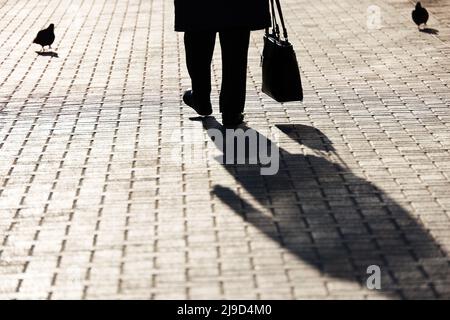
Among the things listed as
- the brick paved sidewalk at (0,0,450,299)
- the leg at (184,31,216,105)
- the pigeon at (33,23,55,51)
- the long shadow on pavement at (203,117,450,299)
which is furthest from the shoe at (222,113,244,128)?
the pigeon at (33,23,55,51)

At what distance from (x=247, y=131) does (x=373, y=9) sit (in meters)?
6.13

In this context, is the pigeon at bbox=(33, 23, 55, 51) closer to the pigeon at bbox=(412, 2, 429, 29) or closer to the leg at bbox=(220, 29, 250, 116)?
the leg at bbox=(220, 29, 250, 116)

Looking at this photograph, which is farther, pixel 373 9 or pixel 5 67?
pixel 373 9

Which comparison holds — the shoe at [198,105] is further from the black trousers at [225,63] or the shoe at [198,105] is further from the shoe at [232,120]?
the shoe at [232,120]

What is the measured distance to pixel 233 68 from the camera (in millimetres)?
6965

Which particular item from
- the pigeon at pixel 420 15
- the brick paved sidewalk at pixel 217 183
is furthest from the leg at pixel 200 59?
the pigeon at pixel 420 15

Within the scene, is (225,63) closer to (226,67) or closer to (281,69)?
(226,67)

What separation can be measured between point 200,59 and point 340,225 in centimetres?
231

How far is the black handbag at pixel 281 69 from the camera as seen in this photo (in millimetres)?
6996

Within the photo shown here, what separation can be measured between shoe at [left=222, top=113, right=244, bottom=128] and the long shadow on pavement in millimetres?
659

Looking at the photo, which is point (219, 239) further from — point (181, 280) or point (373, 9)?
point (373, 9)

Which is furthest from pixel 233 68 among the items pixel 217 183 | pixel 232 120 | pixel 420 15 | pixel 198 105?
pixel 420 15

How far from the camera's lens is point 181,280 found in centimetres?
464
